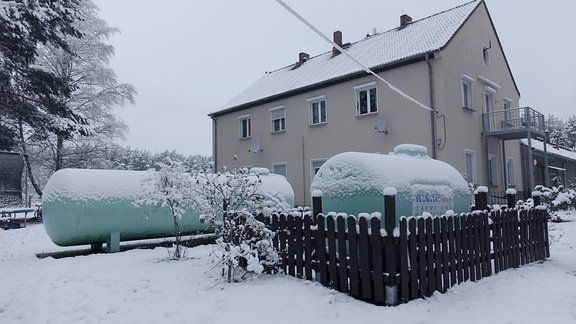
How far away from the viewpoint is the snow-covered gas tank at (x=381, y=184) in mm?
5512

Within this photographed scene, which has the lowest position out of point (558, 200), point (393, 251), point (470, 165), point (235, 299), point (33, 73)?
point (235, 299)

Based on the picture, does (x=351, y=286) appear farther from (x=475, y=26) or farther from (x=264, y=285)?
(x=475, y=26)

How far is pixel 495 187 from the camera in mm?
17766

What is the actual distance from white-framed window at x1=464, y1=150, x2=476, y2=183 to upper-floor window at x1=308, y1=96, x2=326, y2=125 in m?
6.39

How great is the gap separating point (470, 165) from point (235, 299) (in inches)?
567

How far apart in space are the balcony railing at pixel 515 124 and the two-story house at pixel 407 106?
0.16ft

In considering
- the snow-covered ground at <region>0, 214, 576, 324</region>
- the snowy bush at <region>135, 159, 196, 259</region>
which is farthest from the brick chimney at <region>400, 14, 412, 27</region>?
the snowy bush at <region>135, 159, 196, 259</region>

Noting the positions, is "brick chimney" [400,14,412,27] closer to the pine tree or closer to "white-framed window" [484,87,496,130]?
"white-framed window" [484,87,496,130]

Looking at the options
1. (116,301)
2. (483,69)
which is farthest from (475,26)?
(116,301)

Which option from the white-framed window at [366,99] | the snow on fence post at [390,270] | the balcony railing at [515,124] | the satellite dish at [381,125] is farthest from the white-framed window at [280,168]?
the snow on fence post at [390,270]

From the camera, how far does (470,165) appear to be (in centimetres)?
1650

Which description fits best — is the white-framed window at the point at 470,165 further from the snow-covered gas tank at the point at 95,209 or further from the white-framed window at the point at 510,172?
the snow-covered gas tank at the point at 95,209

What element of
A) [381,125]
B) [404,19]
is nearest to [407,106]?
[381,125]

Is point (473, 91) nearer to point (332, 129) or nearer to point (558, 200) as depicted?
point (558, 200)
